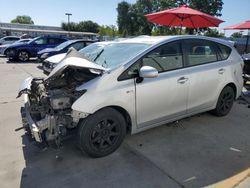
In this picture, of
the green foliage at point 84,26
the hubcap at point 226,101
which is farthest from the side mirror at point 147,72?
the green foliage at point 84,26

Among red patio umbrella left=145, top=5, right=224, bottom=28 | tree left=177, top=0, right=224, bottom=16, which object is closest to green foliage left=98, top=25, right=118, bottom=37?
tree left=177, top=0, right=224, bottom=16

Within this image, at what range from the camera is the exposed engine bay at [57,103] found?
3291 millimetres

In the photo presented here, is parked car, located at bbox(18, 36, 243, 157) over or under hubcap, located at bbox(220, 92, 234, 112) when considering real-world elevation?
over

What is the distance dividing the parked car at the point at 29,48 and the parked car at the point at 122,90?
40.2ft

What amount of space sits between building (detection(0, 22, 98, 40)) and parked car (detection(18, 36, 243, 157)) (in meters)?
43.1

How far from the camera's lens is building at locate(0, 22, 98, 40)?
5315 centimetres

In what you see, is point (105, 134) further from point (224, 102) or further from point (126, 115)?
point (224, 102)

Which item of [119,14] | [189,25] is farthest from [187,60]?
[119,14]

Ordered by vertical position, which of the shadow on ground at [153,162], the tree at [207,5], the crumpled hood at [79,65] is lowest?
the shadow on ground at [153,162]

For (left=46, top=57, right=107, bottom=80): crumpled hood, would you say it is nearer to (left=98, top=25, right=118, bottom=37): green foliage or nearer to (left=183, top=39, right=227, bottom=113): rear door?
(left=183, top=39, right=227, bottom=113): rear door

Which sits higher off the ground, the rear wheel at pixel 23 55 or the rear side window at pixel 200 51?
the rear side window at pixel 200 51

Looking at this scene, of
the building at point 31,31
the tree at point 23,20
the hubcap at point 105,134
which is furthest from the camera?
the tree at point 23,20

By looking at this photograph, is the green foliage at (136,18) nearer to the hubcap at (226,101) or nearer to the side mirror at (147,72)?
the hubcap at (226,101)

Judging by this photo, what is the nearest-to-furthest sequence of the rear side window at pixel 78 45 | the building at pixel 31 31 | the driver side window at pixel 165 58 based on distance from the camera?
the driver side window at pixel 165 58
the rear side window at pixel 78 45
the building at pixel 31 31
